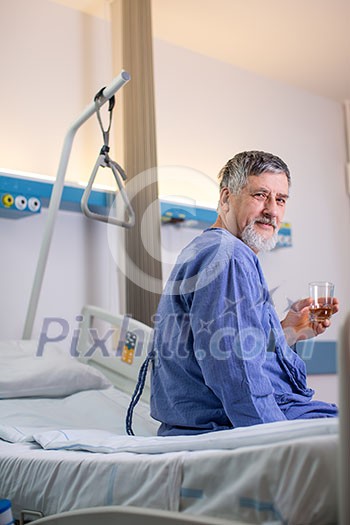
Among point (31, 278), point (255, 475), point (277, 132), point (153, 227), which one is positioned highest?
point (277, 132)

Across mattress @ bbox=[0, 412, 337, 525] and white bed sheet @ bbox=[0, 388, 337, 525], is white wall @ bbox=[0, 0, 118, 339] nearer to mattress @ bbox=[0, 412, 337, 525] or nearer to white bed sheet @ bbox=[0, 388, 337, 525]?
white bed sheet @ bbox=[0, 388, 337, 525]

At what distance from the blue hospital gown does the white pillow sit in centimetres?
77

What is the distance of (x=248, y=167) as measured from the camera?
1.96 metres

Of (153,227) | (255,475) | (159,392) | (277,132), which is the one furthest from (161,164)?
(255,475)

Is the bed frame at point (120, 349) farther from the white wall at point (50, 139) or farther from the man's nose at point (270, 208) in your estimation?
the man's nose at point (270, 208)

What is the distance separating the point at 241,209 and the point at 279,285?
248 cm

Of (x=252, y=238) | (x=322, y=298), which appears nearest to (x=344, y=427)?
(x=322, y=298)

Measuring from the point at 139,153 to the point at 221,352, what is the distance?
6.55 ft

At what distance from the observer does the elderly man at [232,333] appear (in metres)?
1.58

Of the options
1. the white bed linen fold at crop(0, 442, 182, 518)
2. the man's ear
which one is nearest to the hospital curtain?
the man's ear

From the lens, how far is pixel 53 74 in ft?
11.5

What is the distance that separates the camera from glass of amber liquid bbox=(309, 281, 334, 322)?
180cm

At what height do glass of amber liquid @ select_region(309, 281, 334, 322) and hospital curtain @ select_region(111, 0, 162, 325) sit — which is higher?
hospital curtain @ select_region(111, 0, 162, 325)

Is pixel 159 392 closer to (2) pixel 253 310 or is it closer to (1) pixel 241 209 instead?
(2) pixel 253 310
